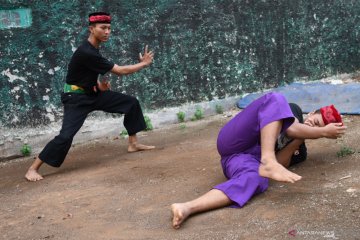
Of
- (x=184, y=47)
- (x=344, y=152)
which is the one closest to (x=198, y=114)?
(x=184, y=47)

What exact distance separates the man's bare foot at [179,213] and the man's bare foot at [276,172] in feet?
1.85

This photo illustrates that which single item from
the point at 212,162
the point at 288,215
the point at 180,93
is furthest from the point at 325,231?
the point at 180,93

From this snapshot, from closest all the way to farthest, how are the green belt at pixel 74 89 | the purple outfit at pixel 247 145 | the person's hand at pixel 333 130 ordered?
1. the purple outfit at pixel 247 145
2. the person's hand at pixel 333 130
3. the green belt at pixel 74 89

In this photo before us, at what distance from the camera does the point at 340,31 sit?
809 centimetres

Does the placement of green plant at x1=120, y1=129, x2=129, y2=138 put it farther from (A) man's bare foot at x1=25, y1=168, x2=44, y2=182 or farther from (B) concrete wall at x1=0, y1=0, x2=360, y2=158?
(A) man's bare foot at x1=25, y1=168, x2=44, y2=182

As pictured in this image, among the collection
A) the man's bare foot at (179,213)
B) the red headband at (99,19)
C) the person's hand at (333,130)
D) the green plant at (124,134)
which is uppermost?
the red headband at (99,19)

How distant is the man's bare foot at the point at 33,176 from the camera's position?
15.9 ft

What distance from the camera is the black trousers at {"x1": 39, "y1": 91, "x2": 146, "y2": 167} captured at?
484 cm

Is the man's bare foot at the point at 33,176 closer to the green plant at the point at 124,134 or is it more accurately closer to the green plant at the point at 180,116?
the green plant at the point at 124,134

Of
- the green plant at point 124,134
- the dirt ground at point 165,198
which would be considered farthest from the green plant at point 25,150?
the green plant at point 124,134

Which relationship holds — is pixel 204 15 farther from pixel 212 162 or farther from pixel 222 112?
pixel 212 162

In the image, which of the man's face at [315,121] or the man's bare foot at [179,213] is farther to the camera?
the man's face at [315,121]

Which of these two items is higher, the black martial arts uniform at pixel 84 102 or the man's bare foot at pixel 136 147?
the black martial arts uniform at pixel 84 102

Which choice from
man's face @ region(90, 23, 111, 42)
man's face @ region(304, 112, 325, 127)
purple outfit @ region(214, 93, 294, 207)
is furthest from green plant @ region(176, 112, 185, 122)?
man's face @ region(304, 112, 325, 127)
